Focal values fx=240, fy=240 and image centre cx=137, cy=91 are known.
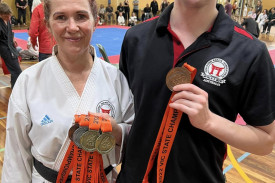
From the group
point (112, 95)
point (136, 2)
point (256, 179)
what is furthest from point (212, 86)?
point (136, 2)

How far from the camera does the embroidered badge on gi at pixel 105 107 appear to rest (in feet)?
4.50

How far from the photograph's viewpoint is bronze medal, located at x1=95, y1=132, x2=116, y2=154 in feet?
3.99

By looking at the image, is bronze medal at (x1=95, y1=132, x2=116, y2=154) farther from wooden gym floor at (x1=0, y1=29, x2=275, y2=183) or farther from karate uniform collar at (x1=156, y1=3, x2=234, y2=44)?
wooden gym floor at (x1=0, y1=29, x2=275, y2=183)

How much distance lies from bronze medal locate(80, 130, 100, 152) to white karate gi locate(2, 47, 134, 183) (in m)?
0.14

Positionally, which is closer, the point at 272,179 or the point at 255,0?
the point at 272,179

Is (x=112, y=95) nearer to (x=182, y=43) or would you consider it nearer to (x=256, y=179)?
(x=182, y=43)

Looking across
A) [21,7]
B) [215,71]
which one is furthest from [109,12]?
[215,71]

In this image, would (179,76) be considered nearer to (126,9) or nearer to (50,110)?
(50,110)

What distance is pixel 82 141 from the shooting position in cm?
122

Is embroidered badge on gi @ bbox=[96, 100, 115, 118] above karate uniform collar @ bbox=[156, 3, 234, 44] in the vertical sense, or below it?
below

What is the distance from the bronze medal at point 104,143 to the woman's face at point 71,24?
48 centimetres

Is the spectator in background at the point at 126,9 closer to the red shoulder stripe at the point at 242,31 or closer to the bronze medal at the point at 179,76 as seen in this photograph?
the red shoulder stripe at the point at 242,31

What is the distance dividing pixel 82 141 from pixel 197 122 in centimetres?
58

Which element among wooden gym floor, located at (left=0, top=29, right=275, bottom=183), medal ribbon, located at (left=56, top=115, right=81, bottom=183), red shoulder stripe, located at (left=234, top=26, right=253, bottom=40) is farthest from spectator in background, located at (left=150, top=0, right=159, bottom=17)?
medal ribbon, located at (left=56, top=115, right=81, bottom=183)
